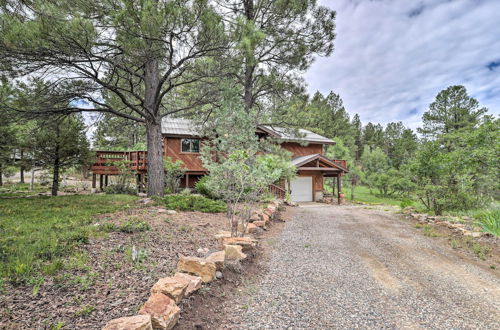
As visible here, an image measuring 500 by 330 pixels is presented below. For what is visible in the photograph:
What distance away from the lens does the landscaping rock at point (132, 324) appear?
1544mm

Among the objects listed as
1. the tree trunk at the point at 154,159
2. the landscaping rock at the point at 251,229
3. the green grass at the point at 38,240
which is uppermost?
the tree trunk at the point at 154,159

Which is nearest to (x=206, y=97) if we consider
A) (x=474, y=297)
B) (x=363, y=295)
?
(x=363, y=295)

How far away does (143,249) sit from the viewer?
127 inches

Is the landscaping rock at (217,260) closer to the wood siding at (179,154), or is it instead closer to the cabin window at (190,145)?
the wood siding at (179,154)

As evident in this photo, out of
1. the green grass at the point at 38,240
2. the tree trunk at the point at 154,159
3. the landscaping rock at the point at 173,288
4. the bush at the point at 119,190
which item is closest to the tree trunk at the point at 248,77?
the tree trunk at the point at 154,159

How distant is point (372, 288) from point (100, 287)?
2.96 m

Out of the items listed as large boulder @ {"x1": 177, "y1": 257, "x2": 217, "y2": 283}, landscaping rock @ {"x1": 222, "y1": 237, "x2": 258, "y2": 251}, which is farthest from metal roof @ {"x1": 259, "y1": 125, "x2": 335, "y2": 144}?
large boulder @ {"x1": 177, "y1": 257, "x2": 217, "y2": 283}

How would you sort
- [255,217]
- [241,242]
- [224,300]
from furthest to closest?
[255,217], [241,242], [224,300]

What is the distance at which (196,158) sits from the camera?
1367 cm

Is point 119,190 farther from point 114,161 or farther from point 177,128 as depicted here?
point 177,128

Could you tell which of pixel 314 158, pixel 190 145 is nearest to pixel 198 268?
pixel 190 145

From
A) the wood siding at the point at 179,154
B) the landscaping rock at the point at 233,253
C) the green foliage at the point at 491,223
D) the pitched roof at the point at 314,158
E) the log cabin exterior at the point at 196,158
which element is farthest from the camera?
the pitched roof at the point at 314,158

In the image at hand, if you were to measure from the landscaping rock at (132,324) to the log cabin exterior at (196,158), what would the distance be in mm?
9528

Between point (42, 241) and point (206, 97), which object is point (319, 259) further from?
point (206, 97)
